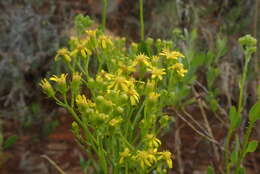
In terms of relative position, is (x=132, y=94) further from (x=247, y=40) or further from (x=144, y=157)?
(x=247, y=40)

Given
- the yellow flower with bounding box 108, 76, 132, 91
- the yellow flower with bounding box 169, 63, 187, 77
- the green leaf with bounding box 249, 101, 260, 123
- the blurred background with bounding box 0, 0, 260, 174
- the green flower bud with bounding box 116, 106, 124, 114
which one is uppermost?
the yellow flower with bounding box 169, 63, 187, 77

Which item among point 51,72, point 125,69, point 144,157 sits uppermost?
point 125,69

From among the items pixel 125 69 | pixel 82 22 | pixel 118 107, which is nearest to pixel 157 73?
pixel 125 69

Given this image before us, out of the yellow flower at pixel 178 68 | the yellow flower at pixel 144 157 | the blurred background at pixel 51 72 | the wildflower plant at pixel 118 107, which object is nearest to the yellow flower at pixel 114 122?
the wildflower plant at pixel 118 107

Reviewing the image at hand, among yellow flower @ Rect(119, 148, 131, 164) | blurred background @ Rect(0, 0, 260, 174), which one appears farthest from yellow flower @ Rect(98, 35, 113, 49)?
blurred background @ Rect(0, 0, 260, 174)

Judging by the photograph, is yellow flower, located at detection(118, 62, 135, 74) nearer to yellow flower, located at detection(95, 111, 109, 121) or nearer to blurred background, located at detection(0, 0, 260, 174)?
yellow flower, located at detection(95, 111, 109, 121)

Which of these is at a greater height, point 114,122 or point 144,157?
point 114,122

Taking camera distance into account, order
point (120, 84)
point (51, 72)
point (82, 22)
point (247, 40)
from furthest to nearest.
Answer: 1. point (51, 72)
2. point (82, 22)
3. point (247, 40)
4. point (120, 84)

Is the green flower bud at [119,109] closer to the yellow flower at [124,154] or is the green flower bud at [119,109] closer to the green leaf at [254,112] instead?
the yellow flower at [124,154]

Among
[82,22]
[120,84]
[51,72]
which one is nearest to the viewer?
[120,84]

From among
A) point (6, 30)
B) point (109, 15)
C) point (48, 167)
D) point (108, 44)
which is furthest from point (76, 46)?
point (109, 15)
